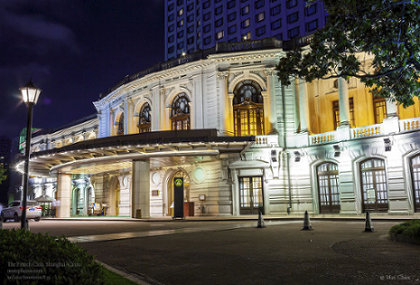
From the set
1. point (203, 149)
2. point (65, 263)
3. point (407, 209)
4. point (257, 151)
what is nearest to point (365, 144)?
point (407, 209)

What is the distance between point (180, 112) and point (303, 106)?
10.4 m

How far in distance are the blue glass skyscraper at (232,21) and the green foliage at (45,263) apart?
53.0m

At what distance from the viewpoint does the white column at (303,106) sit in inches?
1134

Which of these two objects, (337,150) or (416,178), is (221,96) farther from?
(416,178)

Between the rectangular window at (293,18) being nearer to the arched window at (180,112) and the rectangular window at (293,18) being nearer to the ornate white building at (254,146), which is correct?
the ornate white building at (254,146)

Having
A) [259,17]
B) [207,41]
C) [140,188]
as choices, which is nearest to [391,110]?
[140,188]

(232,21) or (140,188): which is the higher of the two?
(232,21)

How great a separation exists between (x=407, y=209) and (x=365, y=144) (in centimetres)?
472

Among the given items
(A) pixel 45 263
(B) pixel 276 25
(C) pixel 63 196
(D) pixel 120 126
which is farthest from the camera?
(B) pixel 276 25

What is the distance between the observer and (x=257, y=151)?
28.7 m

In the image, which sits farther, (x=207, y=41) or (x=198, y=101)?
(x=207, y=41)

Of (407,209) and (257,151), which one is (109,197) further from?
(407,209)

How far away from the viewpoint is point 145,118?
118 feet

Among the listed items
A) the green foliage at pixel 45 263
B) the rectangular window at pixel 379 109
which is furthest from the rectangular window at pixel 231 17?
the green foliage at pixel 45 263
